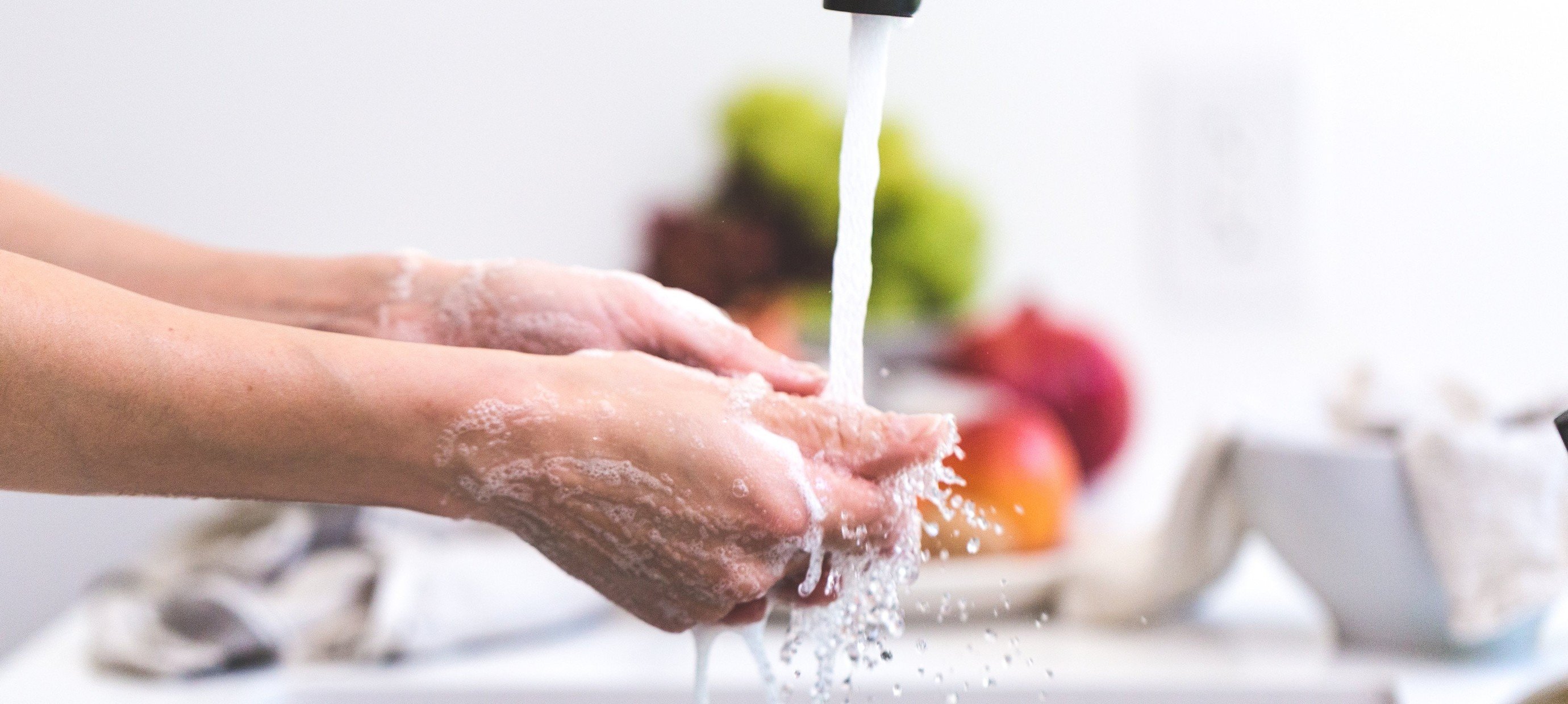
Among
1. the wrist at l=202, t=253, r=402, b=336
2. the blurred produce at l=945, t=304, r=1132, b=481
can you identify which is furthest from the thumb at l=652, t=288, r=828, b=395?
the blurred produce at l=945, t=304, r=1132, b=481

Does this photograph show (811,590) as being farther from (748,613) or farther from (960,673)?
(960,673)

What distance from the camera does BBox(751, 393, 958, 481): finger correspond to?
1.55 feet

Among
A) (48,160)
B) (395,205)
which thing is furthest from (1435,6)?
(48,160)

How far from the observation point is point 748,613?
20.2 inches

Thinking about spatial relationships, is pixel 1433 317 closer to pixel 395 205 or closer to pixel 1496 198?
pixel 1496 198

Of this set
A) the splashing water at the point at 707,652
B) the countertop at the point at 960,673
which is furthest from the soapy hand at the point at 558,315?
the countertop at the point at 960,673

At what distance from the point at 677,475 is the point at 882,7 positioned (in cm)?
16

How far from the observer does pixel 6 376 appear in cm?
39

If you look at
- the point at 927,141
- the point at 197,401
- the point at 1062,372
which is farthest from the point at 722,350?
the point at 927,141

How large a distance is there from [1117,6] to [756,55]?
312mm

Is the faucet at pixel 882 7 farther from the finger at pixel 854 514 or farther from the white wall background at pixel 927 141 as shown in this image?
the white wall background at pixel 927 141

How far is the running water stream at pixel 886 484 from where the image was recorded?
48 centimetres

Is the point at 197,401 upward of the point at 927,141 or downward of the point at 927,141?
downward

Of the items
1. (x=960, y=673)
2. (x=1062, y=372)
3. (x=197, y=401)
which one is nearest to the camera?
(x=197, y=401)
